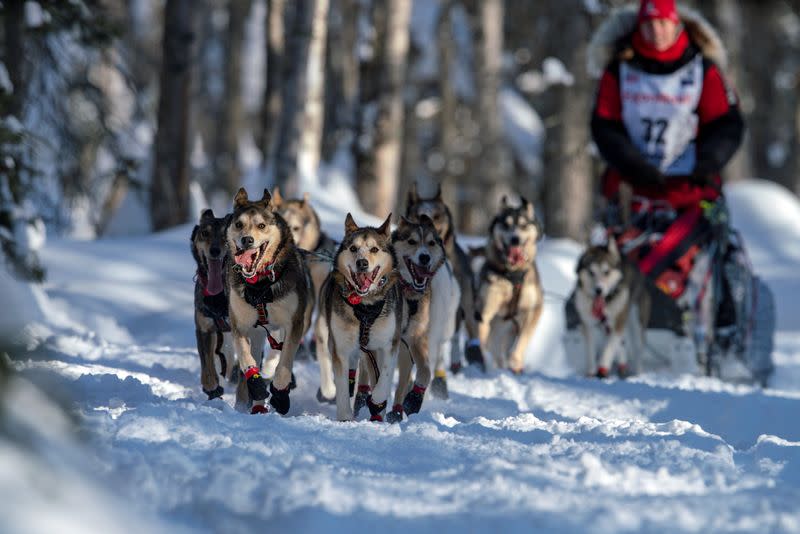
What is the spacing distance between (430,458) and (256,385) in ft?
5.15

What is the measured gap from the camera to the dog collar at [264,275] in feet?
19.7

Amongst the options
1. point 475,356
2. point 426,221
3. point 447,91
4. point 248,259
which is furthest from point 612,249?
point 447,91

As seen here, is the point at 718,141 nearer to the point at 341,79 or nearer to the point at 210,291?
the point at 210,291

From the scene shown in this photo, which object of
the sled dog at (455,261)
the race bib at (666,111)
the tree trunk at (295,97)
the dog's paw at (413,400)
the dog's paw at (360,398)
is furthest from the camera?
the tree trunk at (295,97)

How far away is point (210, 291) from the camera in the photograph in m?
6.49

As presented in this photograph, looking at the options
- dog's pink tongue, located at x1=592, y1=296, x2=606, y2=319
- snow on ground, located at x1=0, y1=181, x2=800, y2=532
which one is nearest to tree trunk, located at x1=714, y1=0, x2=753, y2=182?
dog's pink tongue, located at x1=592, y1=296, x2=606, y2=319

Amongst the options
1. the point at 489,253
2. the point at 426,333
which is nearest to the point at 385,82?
the point at 489,253

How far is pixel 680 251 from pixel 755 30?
91.7 ft

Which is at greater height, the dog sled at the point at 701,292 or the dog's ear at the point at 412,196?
the dog's ear at the point at 412,196

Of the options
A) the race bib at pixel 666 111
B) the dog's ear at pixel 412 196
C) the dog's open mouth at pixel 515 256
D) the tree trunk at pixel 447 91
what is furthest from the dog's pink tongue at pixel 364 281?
the tree trunk at pixel 447 91

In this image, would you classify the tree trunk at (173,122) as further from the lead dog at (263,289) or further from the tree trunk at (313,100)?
the lead dog at (263,289)

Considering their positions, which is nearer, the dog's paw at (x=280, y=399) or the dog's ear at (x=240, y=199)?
the dog's paw at (x=280, y=399)

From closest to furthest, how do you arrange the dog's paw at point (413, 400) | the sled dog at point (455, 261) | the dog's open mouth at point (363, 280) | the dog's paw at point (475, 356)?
the dog's open mouth at point (363, 280) → the dog's paw at point (413, 400) → the sled dog at point (455, 261) → the dog's paw at point (475, 356)

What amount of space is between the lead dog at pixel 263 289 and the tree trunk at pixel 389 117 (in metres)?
9.38
